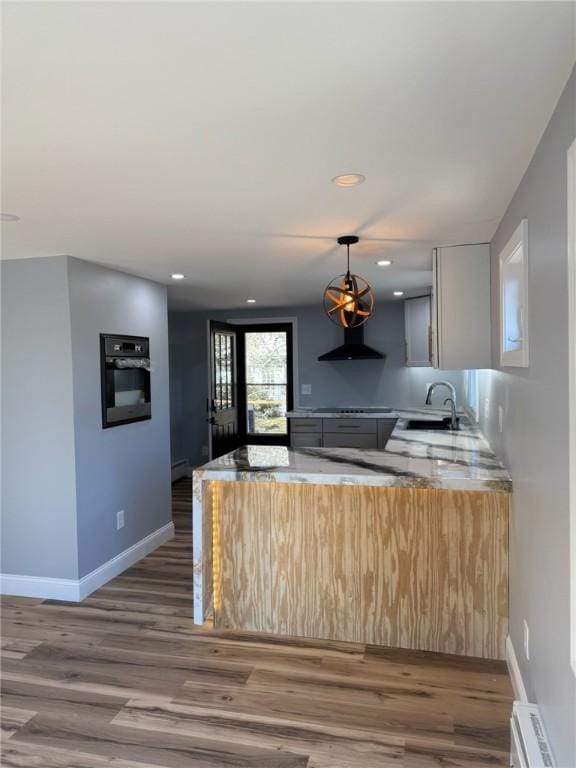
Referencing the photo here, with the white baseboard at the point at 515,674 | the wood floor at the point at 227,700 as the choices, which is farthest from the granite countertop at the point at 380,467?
the wood floor at the point at 227,700

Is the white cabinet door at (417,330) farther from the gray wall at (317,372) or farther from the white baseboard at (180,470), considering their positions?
the white baseboard at (180,470)

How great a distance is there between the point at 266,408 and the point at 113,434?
3.18 metres

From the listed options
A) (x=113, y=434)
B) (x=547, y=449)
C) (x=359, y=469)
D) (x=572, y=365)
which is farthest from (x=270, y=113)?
(x=113, y=434)

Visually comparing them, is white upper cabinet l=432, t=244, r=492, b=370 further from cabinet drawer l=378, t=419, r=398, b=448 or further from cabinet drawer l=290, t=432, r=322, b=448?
cabinet drawer l=290, t=432, r=322, b=448

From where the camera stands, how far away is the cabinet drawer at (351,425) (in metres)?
5.55

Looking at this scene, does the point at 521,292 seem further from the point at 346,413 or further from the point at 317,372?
the point at 317,372

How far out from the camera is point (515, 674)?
2285mm

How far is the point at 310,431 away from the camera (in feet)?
18.8

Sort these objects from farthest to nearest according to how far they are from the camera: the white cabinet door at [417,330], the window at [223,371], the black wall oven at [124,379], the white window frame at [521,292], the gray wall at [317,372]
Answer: the gray wall at [317,372]
the window at [223,371]
the white cabinet door at [417,330]
the black wall oven at [124,379]
the white window frame at [521,292]

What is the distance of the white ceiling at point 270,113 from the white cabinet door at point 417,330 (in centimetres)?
261

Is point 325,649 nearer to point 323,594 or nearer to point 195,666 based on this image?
point 323,594

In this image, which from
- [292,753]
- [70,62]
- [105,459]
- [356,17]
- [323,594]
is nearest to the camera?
[356,17]

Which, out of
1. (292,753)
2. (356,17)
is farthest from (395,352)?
(356,17)

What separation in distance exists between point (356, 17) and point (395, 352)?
A: 5169 millimetres
